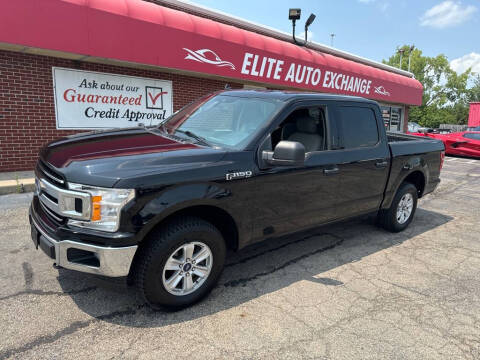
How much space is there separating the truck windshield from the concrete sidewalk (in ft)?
13.1

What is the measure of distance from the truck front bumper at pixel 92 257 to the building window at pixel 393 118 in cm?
2061

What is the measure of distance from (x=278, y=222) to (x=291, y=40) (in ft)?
37.4

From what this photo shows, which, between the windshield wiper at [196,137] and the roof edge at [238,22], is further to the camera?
the roof edge at [238,22]

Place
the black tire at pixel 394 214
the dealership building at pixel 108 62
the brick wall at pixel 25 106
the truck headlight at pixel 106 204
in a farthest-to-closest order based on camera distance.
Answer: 1. the brick wall at pixel 25 106
2. the dealership building at pixel 108 62
3. the black tire at pixel 394 214
4. the truck headlight at pixel 106 204

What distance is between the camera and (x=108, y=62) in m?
8.44

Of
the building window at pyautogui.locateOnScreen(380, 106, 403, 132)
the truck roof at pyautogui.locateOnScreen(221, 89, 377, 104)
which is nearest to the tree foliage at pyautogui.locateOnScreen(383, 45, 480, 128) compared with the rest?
the building window at pyautogui.locateOnScreen(380, 106, 403, 132)

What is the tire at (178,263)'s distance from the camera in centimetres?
262

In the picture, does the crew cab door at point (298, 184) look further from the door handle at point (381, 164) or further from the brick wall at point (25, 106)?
the brick wall at point (25, 106)

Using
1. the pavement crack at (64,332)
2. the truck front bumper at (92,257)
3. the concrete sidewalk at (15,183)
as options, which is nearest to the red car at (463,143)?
the concrete sidewalk at (15,183)

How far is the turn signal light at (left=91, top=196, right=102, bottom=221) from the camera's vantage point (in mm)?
2432

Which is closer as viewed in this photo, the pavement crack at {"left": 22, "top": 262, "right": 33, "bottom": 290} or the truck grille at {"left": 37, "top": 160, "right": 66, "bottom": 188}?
the truck grille at {"left": 37, "top": 160, "right": 66, "bottom": 188}

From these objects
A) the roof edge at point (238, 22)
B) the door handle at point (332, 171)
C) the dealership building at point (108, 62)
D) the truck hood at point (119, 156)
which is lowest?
the door handle at point (332, 171)

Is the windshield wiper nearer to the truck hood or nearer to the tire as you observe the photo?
the truck hood

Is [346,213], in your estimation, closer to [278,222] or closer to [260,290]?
[278,222]
